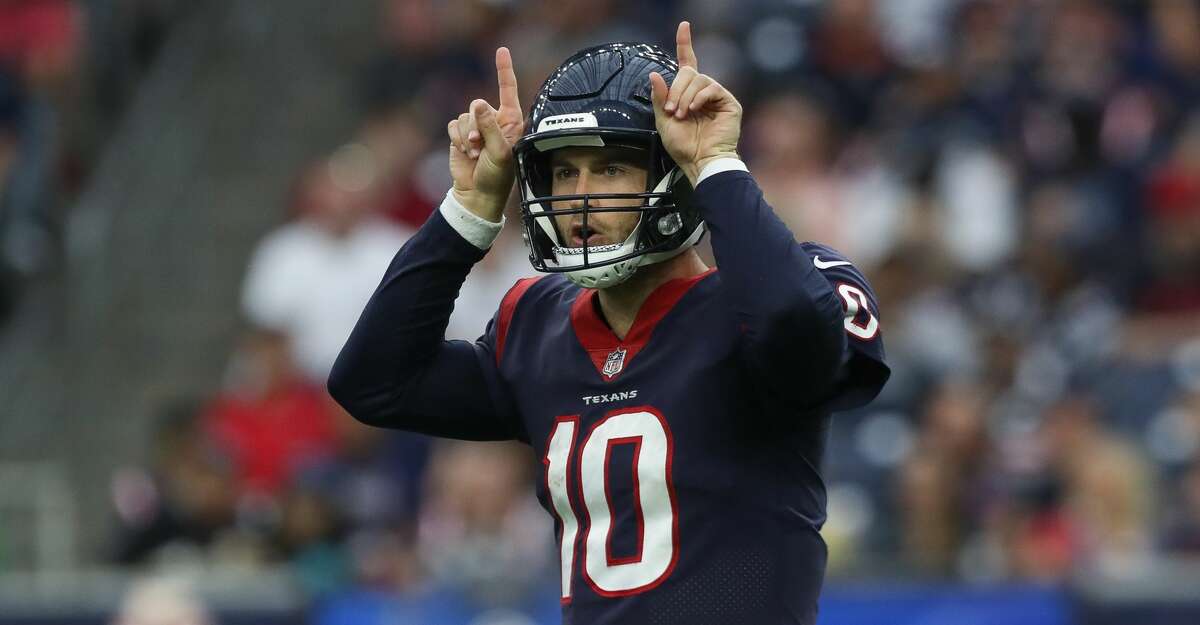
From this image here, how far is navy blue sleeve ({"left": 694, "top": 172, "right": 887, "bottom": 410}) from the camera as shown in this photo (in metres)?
3.21

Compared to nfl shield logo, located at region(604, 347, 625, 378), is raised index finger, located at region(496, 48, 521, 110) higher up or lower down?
higher up

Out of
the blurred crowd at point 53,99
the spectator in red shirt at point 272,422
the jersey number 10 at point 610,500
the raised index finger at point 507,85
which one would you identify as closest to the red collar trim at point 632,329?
the jersey number 10 at point 610,500

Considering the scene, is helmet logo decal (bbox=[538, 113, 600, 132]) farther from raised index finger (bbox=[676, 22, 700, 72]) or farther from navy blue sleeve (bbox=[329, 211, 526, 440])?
navy blue sleeve (bbox=[329, 211, 526, 440])

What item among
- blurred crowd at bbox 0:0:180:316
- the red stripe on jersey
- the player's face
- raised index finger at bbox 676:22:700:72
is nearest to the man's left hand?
raised index finger at bbox 676:22:700:72

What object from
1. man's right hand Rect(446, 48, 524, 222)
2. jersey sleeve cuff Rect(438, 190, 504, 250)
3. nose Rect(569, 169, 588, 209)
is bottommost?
jersey sleeve cuff Rect(438, 190, 504, 250)

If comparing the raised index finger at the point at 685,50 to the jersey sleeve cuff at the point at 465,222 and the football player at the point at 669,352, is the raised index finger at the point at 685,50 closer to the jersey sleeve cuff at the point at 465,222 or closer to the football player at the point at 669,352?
the football player at the point at 669,352

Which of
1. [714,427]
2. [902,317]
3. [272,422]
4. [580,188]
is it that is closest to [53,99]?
[272,422]

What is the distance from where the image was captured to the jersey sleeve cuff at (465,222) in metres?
3.72

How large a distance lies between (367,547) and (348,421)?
2.83 feet

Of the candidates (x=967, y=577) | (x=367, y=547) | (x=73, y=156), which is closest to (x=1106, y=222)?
(x=967, y=577)

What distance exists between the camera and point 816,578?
347 centimetres

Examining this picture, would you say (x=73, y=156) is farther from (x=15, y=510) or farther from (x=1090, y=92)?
(x=1090, y=92)

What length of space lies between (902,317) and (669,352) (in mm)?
4856

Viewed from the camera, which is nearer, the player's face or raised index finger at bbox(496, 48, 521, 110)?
the player's face
